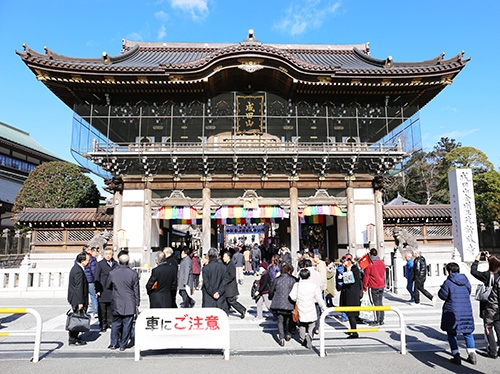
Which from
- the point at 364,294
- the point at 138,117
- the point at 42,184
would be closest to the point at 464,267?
the point at 364,294

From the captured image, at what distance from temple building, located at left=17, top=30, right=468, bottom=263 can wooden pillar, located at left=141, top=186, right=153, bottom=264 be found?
0.05 m

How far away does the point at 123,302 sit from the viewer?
19.9 ft

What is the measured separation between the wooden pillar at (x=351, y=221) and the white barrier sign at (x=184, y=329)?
12.0m

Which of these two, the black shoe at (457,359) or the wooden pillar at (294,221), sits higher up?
the wooden pillar at (294,221)

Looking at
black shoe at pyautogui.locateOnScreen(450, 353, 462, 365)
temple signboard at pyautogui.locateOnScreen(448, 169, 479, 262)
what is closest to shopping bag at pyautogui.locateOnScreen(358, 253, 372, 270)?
black shoe at pyautogui.locateOnScreen(450, 353, 462, 365)

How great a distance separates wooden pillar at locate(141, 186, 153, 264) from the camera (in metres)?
15.9

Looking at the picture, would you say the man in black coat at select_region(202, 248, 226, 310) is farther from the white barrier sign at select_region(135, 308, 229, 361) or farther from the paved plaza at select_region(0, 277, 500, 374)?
the white barrier sign at select_region(135, 308, 229, 361)

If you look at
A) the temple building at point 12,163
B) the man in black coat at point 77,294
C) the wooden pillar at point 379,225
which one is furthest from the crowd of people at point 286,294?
the temple building at point 12,163

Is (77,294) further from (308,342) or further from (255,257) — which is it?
(255,257)

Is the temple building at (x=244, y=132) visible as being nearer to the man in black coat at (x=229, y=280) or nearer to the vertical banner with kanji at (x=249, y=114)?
the vertical banner with kanji at (x=249, y=114)

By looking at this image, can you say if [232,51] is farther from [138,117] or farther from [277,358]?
[277,358]

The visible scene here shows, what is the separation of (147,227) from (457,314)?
13.8 m

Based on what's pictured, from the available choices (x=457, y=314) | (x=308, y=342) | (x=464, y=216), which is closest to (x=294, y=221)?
(x=464, y=216)

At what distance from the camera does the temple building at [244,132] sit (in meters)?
15.4
